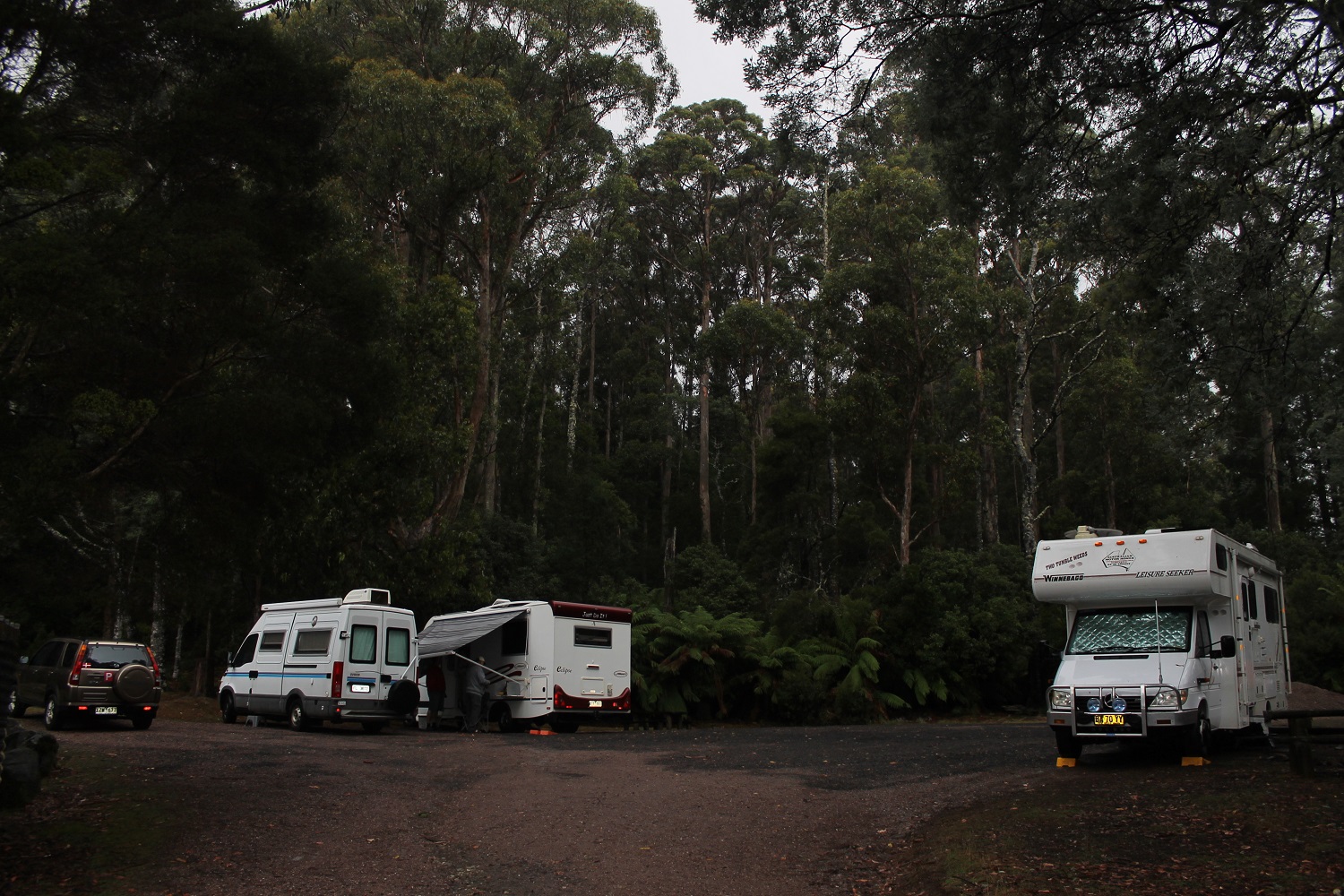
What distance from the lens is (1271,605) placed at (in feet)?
48.7

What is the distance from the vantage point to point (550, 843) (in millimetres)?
8266

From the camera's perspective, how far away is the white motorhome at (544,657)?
62.2ft

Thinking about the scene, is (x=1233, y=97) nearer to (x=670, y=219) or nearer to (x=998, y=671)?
(x=998, y=671)

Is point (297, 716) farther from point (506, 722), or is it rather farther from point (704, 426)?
point (704, 426)

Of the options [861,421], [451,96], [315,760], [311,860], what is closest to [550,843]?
[311,860]

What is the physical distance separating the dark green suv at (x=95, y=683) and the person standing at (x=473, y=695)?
17.0 feet

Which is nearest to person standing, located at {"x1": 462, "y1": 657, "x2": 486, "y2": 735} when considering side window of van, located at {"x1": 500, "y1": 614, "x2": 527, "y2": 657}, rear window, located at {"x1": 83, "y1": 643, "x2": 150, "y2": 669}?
side window of van, located at {"x1": 500, "y1": 614, "x2": 527, "y2": 657}

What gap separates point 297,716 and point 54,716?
395cm

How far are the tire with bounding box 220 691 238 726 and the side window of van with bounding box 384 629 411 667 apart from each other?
422 cm

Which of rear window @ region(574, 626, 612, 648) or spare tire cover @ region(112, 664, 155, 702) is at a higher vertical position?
Result: rear window @ region(574, 626, 612, 648)

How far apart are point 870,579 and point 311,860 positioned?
93.3ft

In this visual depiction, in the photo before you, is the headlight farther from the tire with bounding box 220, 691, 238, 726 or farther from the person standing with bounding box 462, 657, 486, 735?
the tire with bounding box 220, 691, 238, 726

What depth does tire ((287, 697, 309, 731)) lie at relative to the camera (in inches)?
756

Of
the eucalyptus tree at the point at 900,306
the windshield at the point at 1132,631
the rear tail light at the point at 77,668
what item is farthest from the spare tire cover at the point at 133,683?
the eucalyptus tree at the point at 900,306
